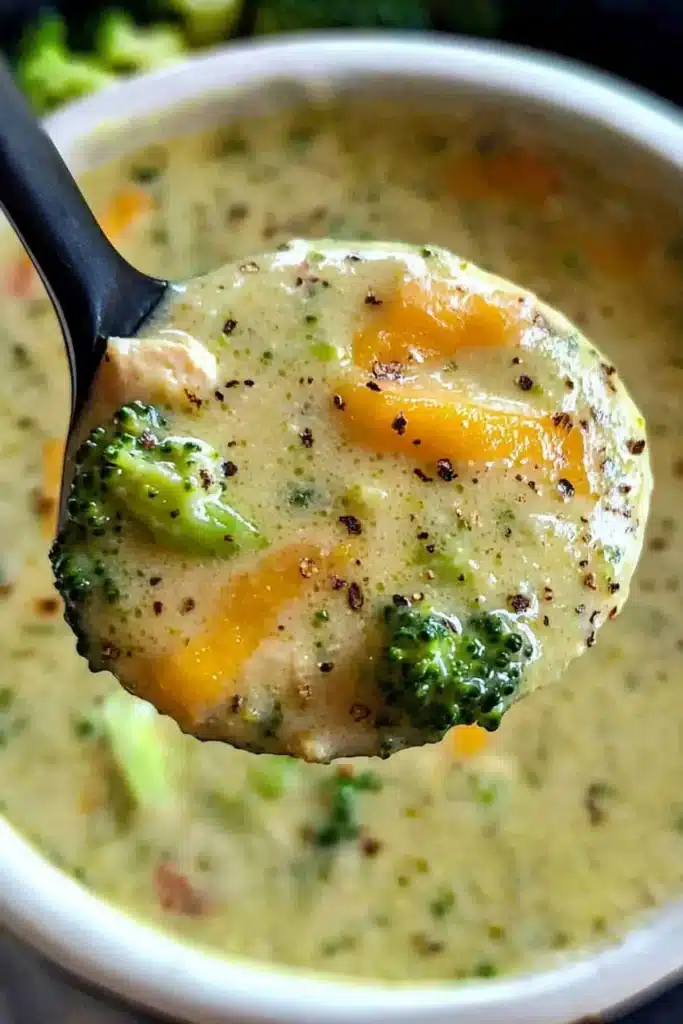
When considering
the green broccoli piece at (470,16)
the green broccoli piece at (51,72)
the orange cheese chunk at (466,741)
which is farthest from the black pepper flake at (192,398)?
the green broccoli piece at (470,16)

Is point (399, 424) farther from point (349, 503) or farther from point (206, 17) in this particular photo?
point (206, 17)

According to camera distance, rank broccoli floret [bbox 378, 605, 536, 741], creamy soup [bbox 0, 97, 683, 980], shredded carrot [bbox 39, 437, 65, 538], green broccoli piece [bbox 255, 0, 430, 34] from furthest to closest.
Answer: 1. green broccoli piece [bbox 255, 0, 430, 34]
2. shredded carrot [bbox 39, 437, 65, 538]
3. creamy soup [bbox 0, 97, 683, 980]
4. broccoli floret [bbox 378, 605, 536, 741]

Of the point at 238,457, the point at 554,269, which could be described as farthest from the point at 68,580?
the point at 554,269

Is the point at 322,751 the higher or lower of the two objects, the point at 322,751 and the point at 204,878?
the higher

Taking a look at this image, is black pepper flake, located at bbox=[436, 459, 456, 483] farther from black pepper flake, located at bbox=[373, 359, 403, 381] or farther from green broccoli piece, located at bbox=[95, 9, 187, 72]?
green broccoli piece, located at bbox=[95, 9, 187, 72]

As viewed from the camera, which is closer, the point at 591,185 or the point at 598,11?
the point at 591,185

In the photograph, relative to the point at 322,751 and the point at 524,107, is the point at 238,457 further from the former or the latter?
the point at 524,107

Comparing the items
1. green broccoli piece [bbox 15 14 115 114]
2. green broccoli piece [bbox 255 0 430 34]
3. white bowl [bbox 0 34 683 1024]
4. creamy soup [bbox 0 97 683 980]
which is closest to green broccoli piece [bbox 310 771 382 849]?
creamy soup [bbox 0 97 683 980]

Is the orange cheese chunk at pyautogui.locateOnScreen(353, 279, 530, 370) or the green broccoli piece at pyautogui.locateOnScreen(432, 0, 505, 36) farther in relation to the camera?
the green broccoli piece at pyautogui.locateOnScreen(432, 0, 505, 36)
